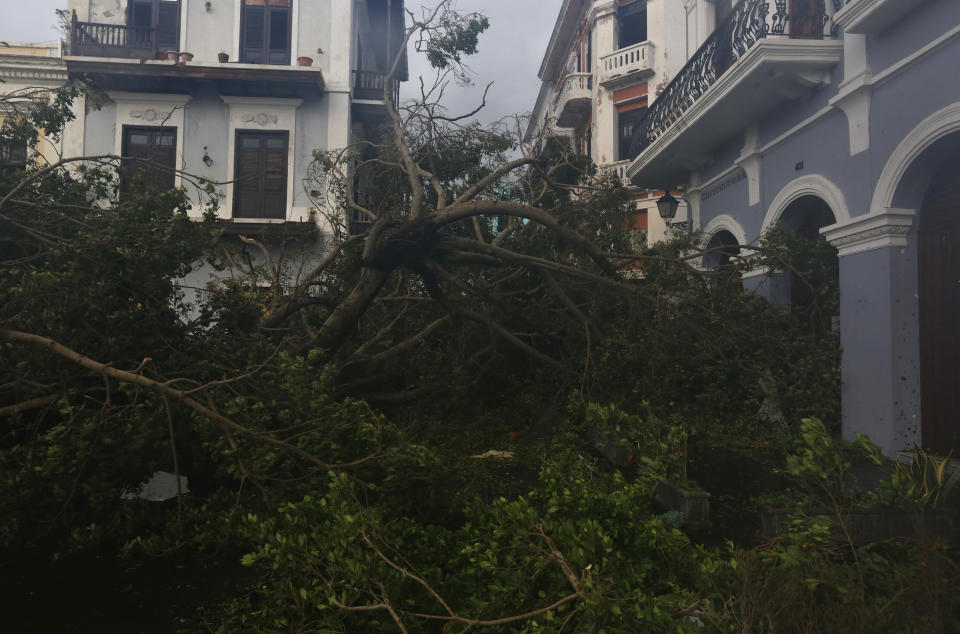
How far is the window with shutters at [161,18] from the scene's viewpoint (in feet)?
48.9

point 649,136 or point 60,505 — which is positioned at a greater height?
point 649,136

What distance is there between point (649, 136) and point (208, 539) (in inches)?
416

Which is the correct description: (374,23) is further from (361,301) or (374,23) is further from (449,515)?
(449,515)

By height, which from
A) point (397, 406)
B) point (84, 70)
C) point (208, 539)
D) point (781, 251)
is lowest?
point (208, 539)

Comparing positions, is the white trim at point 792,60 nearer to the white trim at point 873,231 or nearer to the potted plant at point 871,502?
the white trim at point 873,231

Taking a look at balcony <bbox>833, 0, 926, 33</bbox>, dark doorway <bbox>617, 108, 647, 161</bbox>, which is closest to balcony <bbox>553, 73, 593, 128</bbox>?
dark doorway <bbox>617, 108, 647, 161</bbox>

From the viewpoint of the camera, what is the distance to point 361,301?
271 inches

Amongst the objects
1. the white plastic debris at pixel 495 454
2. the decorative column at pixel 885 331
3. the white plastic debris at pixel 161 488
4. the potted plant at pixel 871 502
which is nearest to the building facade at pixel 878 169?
the decorative column at pixel 885 331

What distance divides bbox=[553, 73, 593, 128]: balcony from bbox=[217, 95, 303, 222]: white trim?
926 centimetres

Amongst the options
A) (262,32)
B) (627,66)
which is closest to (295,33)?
(262,32)

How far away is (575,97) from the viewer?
2020 cm

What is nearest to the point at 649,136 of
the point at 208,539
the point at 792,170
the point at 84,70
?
the point at 792,170

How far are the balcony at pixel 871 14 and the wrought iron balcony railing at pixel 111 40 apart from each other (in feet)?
46.7

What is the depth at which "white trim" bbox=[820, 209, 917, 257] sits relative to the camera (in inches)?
255
